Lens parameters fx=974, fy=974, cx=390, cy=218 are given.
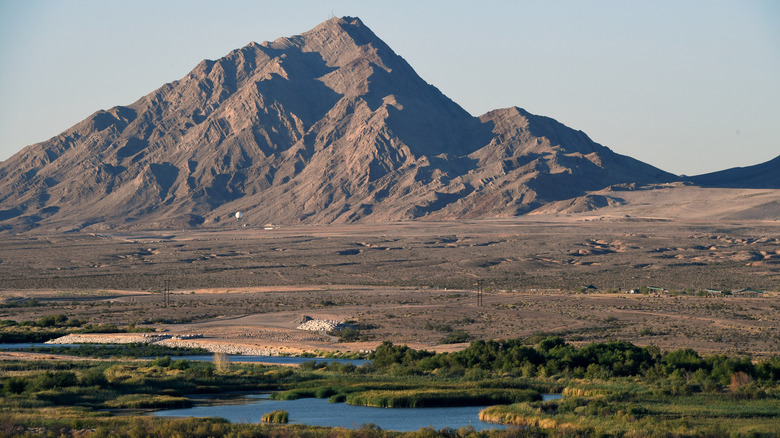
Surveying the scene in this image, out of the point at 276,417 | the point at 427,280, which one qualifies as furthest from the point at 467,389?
the point at 427,280

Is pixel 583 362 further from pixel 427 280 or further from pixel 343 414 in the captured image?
pixel 427 280

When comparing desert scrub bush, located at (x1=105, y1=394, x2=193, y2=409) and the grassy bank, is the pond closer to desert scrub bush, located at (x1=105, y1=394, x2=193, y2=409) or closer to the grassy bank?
desert scrub bush, located at (x1=105, y1=394, x2=193, y2=409)

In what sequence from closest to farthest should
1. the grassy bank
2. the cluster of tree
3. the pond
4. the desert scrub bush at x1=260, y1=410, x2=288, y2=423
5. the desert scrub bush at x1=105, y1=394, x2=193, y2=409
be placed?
1. the grassy bank
2. the desert scrub bush at x1=260, y1=410, x2=288, y2=423
3. the pond
4. the desert scrub bush at x1=105, y1=394, x2=193, y2=409
5. the cluster of tree

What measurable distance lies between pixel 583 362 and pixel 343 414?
45.9ft

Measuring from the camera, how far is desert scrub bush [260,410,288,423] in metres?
29.1

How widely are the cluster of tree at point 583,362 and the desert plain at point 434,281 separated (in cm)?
957

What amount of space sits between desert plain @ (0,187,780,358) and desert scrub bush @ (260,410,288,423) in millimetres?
25199

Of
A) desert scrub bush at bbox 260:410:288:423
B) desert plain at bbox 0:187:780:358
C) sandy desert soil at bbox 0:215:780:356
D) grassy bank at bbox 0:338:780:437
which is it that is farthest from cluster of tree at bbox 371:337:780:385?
desert scrub bush at bbox 260:410:288:423

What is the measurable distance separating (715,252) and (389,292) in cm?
6312

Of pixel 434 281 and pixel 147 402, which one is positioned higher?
pixel 147 402

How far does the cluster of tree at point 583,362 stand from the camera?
1501 inches

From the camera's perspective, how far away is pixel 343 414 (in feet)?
104

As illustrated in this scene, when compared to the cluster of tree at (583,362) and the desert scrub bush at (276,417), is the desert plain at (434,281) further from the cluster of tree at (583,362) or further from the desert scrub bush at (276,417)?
the desert scrub bush at (276,417)

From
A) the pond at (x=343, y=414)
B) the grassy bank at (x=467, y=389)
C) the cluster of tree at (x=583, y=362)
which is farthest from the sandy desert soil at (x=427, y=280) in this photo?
the pond at (x=343, y=414)
